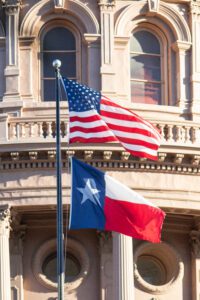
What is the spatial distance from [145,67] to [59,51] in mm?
2226

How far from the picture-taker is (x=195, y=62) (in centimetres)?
4722

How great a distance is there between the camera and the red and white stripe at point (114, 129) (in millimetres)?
37625

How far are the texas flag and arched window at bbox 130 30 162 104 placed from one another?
1125 centimetres

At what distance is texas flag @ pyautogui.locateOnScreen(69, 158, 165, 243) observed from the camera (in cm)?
3553

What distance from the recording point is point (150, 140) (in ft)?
127

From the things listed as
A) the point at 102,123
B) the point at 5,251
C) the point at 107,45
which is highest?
the point at 107,45

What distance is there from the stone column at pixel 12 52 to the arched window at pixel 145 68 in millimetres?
3012

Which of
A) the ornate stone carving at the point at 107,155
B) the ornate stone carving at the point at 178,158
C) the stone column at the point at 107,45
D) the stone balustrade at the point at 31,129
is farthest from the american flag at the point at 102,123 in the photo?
the stone column at the point at 107,45

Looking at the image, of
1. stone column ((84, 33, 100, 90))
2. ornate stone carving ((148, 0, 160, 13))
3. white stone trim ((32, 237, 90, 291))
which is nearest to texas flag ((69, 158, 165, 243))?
white stone trim ((32, 237, 90, 291))

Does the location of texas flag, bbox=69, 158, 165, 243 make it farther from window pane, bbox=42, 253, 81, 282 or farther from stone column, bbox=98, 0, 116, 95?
stone column, bbox=98, 0, 116, 95

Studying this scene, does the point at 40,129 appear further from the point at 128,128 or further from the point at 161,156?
the point at 128,128

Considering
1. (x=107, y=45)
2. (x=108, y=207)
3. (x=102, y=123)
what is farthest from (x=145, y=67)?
(x=108, y=207)

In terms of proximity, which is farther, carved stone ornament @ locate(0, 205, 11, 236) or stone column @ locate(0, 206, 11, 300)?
carved stone ornament @ locate(0, 205, 11, 236)

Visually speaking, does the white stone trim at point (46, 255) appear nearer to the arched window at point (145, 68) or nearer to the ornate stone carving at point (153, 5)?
the arched window at point (145, 68)
